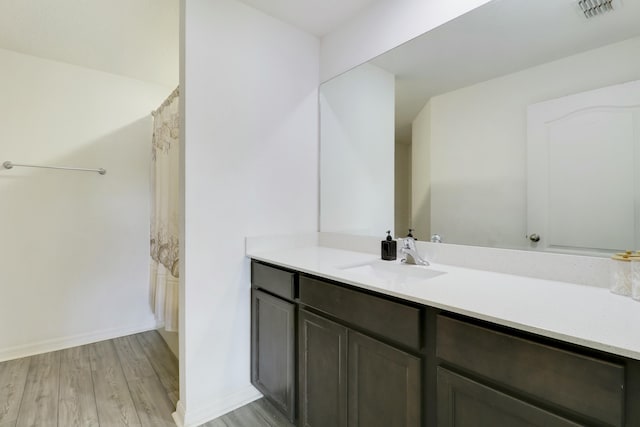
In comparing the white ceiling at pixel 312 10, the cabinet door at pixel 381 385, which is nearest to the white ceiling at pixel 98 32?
the white ceiling at pixel 312 10

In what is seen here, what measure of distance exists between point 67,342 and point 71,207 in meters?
1.09

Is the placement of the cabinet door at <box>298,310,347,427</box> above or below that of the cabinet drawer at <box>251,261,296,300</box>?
below

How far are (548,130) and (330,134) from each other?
1250 mm

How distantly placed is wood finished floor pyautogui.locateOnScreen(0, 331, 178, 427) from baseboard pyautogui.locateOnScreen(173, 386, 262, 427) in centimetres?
7

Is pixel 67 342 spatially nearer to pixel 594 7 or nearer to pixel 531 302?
pixel 531 302

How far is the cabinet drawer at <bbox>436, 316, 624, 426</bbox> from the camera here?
66 centimetres

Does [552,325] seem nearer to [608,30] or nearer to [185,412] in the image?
[608,30]

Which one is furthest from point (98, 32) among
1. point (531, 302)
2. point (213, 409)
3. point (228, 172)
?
point (531, 302)

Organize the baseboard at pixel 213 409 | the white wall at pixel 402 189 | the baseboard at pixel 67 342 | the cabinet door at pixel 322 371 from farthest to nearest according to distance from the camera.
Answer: the baseboard at pixel 67 342 → the white wall at pixel 402 189 → the baseboard at pixel 213 409 → the cabinet door at pixel 322 371

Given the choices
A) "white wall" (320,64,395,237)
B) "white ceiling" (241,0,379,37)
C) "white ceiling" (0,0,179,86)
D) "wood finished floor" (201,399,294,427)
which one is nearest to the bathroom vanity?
"wood finished floor" (201,399,294,427)

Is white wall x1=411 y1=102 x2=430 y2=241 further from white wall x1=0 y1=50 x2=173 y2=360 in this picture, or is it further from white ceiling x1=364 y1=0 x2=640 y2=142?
white wall x1=0 y1=50 x2=173 y2=360

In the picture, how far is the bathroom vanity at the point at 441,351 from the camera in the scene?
0.69m

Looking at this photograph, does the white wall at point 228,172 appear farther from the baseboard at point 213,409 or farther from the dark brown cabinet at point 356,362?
the dark brown cabinet at point 356,362

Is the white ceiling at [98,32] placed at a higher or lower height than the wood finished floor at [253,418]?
higher
